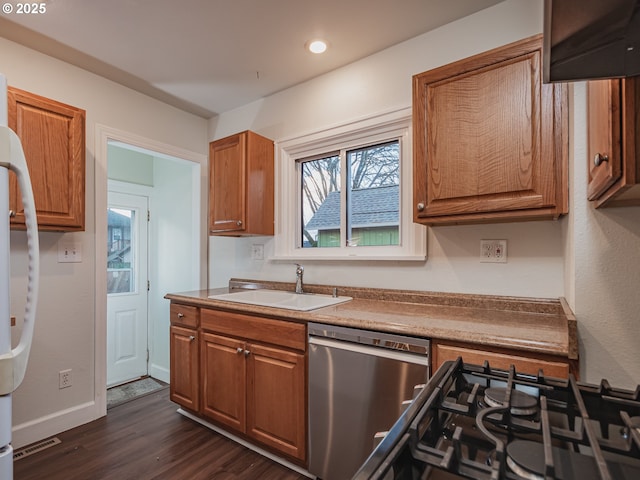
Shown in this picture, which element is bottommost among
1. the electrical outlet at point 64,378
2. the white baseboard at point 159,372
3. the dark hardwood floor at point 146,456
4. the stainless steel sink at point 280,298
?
the white baseboard at point 159,372

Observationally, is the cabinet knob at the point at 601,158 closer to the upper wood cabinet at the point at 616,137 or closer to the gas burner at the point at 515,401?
the upper wood cabinet at the point at 616,137

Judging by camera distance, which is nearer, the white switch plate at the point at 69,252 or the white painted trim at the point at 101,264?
the white switch plate at the point at 69,252

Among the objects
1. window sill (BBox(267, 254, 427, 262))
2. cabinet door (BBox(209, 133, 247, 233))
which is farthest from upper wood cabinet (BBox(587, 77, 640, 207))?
cabinet door (BBox(209, 133, 247, 233))

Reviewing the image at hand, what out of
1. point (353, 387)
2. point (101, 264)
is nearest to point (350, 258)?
point (353, 387)

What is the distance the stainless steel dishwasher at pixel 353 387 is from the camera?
139 cm

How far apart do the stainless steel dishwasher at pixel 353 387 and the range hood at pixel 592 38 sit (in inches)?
40.0

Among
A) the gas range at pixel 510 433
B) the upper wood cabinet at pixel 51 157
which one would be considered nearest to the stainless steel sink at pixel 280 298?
the upper wood cabinet at pixel 51 157

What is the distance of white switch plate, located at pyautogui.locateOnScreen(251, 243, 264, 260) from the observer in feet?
9.11

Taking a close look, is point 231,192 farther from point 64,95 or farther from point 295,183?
point 64,95

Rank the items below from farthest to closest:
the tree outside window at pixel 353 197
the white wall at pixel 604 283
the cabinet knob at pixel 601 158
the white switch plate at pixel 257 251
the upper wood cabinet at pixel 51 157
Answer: the white switch plate at pixel 257 251 → the tree outside window at pixel 353 197 → the upper wood cabinet at pixel 51 157 → the white wall at pixel 604 283 → the cabinet knob at pixel 601 158

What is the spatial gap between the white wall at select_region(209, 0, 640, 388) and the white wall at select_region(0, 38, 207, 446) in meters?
0.99

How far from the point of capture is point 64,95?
2277 millimetres

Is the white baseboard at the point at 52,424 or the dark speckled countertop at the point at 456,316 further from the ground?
the dark speckled countertop at the point at 456,316

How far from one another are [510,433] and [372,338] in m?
0.86
